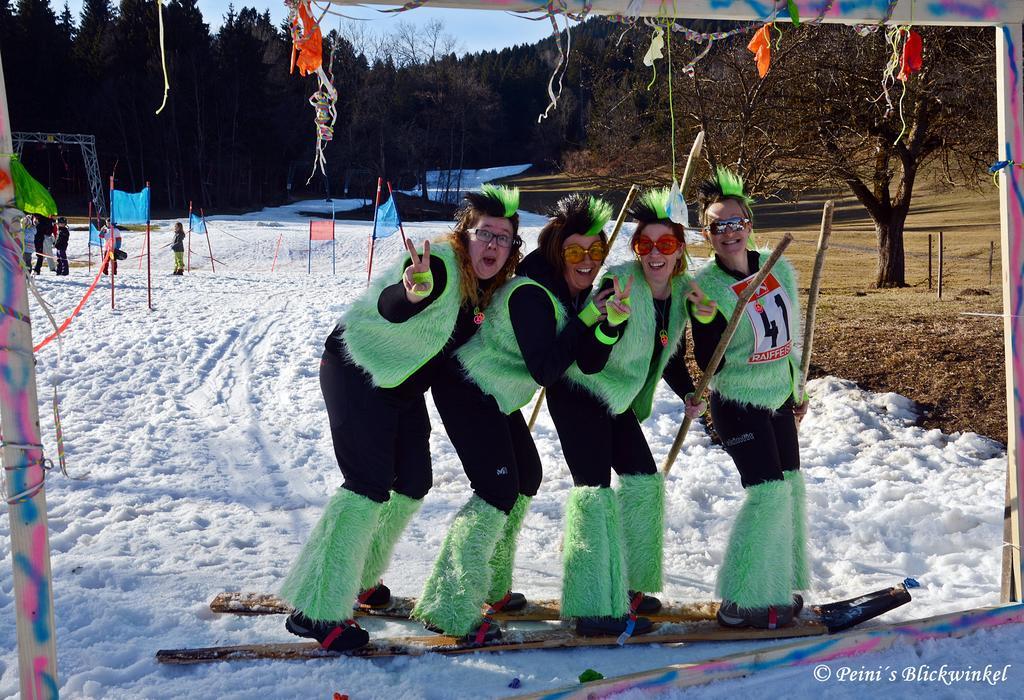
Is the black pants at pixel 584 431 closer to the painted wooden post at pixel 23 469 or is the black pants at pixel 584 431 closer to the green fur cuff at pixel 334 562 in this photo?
the green fur cuff at pixel 334 562

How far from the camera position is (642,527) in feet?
11.4

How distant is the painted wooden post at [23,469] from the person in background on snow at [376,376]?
0.98 metres

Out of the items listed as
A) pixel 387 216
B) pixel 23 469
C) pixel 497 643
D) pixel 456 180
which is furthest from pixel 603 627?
pixel 456 180

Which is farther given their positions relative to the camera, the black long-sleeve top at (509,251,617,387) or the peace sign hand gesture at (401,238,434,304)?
the black long-sleeve top at (509,251,617,387)

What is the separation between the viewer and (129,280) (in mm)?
17109

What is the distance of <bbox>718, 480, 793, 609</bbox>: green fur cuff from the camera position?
11.2 feet

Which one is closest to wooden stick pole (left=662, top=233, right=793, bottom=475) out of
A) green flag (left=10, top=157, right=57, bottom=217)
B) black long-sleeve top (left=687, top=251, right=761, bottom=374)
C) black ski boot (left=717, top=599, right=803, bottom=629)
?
black long-sleeve top (left=687, top=251, right=761, bottom=374)

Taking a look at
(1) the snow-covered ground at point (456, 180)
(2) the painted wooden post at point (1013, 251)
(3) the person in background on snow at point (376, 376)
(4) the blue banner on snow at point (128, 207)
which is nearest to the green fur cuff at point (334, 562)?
(3) the person in background on snow at point (376, 376)

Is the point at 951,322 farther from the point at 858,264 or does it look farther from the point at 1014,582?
the point at 858,264

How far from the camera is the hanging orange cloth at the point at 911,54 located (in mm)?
3312

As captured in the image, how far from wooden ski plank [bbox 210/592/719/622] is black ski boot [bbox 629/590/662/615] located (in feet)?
0.08

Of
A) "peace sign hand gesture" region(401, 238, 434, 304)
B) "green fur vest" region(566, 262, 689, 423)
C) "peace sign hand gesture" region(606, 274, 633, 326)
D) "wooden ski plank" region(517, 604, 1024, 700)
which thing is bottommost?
"wooden ski plank" region(517, 604, 1024, 700)

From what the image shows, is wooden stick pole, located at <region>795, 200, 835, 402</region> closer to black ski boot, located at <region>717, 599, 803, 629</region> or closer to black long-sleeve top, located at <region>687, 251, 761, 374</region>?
black long-sleeve top, located at <region>687, 251, 761, 374</region>

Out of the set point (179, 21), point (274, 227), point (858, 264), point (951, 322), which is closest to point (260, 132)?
point (179, 21)
